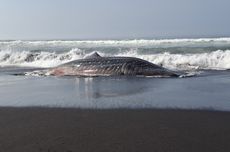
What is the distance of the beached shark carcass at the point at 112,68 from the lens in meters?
15.8

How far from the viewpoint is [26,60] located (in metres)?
26.5

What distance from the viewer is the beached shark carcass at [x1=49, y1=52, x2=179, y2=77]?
15.8 m

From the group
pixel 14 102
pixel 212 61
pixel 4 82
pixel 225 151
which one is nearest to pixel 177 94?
pixel 14 102

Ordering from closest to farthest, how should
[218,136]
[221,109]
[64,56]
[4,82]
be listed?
[218,136] < [221,109] < [4,82] < [64,56]

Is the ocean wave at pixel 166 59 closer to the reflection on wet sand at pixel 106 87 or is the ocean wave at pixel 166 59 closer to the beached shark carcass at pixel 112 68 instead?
the beached shark carcass at pixel 112 68

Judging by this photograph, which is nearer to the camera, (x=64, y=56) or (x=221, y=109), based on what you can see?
(x=221, y=109)

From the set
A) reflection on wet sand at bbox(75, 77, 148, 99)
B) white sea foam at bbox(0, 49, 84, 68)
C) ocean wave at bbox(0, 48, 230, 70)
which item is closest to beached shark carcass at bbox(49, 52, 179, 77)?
reflection on wet sand at bbox(75, 77, 148, 99)

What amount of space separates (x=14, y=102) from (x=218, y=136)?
210 inches

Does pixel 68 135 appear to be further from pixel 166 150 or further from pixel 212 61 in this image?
pixel 212 61

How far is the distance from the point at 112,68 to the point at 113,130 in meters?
9.18

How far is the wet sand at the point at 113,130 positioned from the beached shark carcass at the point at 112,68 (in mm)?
7018

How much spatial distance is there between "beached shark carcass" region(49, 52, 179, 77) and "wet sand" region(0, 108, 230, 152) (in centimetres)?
702

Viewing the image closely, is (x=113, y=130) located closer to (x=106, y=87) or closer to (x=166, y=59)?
(x=106, y=87)

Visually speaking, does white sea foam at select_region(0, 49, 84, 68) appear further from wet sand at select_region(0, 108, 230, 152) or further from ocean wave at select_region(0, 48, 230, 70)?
wet sand at select_region(0, 108, 230, 152)
